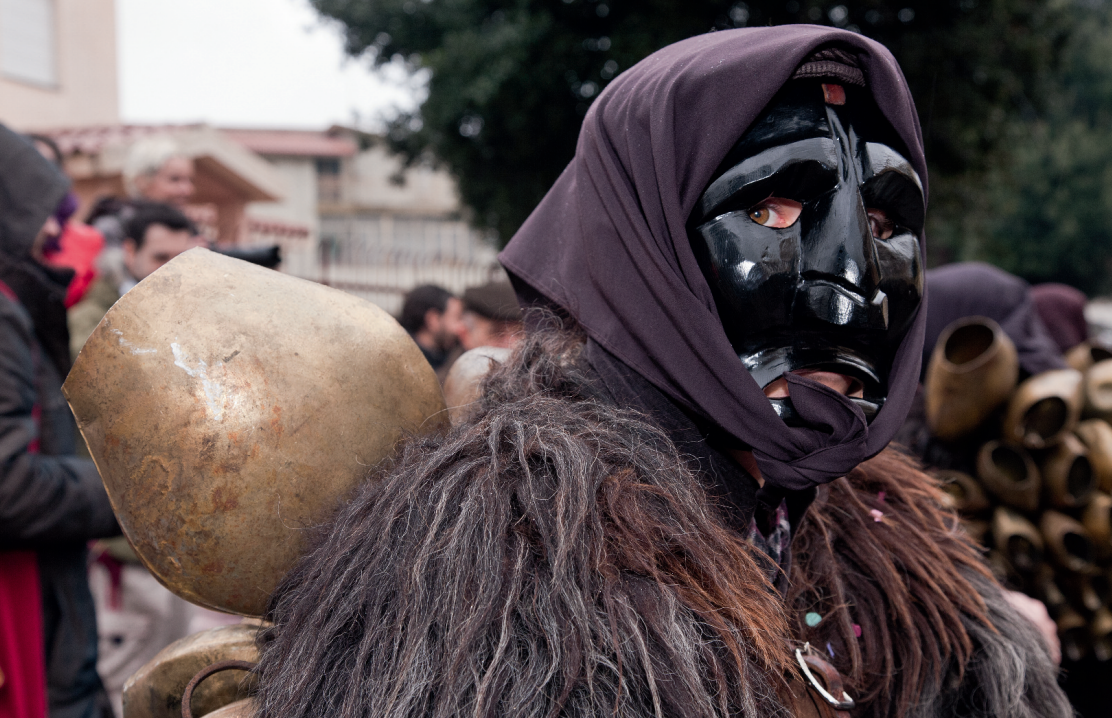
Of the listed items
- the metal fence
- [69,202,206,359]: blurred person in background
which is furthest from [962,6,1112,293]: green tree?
[69,202,206,359]: blurred person in background

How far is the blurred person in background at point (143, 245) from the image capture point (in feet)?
9.91

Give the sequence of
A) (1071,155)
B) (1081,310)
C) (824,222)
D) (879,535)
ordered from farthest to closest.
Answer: (1071,155) < (1081,310) < (879,535) < (824,222)

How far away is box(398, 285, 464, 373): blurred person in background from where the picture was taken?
430cm

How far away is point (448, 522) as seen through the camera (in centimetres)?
91

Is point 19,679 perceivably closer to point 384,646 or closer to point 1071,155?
point 384,646

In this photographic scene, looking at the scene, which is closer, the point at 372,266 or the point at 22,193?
the point at 22,193

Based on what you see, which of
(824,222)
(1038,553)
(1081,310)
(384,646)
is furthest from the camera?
(1081,310)

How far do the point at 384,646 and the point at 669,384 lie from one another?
49 centimetres

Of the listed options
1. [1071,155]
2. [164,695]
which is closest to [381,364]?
[164,695]

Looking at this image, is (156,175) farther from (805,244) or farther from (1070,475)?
(1070,475)

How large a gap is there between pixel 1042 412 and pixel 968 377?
0.27 meters

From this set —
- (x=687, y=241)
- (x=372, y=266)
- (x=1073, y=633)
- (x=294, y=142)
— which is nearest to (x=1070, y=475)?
(x=1073, y=633)

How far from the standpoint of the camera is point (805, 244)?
99cm

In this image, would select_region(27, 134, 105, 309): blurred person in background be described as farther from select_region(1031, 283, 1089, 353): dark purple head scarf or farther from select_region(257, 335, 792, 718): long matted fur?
select_region(1031, 283, 1089, 353): dark purple head scarf
